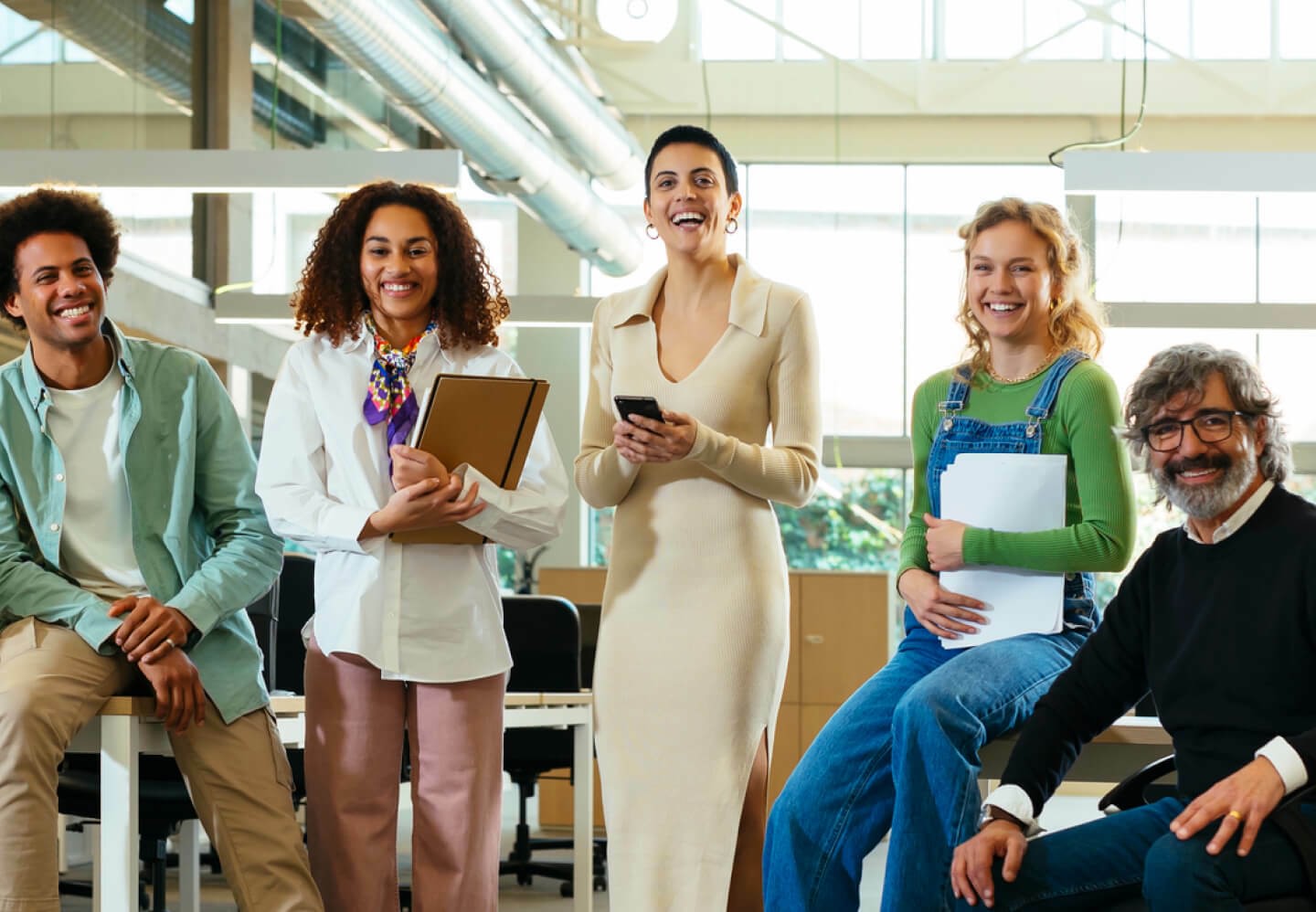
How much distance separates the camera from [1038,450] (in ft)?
8.20

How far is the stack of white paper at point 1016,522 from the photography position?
8.13 ft

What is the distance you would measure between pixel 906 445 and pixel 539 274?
3.30m

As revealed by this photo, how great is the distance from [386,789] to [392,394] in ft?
2.12

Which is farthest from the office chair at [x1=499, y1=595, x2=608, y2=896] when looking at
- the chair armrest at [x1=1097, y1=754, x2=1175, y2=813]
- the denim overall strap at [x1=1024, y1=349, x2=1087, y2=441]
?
the denim overall strap at [x1=1024, y1=349, x2=1087, y2=441]

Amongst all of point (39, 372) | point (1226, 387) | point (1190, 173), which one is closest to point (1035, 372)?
point (1226, 387)

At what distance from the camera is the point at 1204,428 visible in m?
2.23

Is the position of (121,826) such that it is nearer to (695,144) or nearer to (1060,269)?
(695,144)

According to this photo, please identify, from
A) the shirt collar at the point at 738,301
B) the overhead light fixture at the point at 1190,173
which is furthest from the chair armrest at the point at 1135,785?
the overhead light fixture at the point at 1190,173

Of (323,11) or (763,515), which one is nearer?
(763,515)

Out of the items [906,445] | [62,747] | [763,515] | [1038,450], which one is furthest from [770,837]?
[906,445]

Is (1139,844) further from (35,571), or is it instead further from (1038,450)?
(35,571)

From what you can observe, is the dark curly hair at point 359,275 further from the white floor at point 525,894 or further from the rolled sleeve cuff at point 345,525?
the white floor at point 525,894

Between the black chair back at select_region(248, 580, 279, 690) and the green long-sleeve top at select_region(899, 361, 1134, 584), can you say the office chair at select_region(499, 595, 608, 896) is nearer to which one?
the black chair back at select_region(248, 580, 279, 690)

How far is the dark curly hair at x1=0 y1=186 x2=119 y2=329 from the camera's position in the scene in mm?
2746
